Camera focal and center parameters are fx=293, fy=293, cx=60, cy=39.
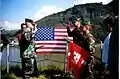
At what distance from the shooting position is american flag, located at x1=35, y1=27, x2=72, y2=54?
388 cm

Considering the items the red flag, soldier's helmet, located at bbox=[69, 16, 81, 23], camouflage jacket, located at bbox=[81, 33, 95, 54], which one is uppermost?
soldier's helmet, located at bbox=[69, 16, 81, 23]

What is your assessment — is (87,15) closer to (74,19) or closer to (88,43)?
(74,19)

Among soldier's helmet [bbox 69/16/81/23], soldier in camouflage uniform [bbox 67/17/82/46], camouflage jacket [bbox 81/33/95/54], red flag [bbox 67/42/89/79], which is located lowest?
red flag [bbox 67/42/89/79]

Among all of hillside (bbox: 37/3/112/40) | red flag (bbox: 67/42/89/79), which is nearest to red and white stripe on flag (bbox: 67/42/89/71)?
red flag (bbox: 67/42/89/79)

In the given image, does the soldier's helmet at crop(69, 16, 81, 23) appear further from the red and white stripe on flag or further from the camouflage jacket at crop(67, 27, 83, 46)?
the red and white stripe on flag

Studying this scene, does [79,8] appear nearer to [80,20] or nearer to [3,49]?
[80,20]

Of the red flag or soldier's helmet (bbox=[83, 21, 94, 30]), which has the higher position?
soldier's helmet (bbox=[83, 21, 94, 30])

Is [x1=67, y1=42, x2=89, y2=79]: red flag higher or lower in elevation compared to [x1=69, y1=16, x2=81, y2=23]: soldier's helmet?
lower

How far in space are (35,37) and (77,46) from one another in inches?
22.4

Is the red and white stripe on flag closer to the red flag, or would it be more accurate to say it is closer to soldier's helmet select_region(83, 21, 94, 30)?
the red flag

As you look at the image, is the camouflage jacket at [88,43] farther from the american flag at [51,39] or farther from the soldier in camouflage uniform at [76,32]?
the american flag at [51,39]

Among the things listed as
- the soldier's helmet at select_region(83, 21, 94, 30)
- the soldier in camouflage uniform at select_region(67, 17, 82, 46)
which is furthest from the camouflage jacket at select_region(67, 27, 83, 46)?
the soldier's helmet at select_region(83, 21, 94, 30)

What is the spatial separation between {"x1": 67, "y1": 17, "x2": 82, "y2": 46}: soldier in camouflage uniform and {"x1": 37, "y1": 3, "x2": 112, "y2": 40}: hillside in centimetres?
8

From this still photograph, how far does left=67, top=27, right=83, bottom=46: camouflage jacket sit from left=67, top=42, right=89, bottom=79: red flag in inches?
2.4
